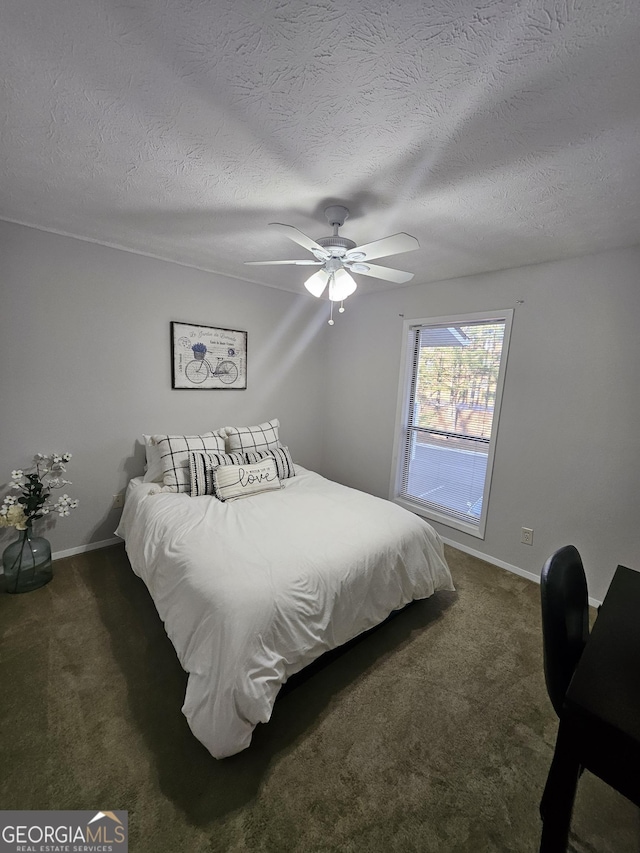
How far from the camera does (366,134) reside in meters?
1.26

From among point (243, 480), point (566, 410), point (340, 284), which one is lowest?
point (243, 480)

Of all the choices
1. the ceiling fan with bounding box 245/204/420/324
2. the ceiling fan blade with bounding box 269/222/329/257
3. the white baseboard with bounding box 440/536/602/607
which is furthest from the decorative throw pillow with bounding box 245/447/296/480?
the ceiling fan blade with bounding box 269/222/329/257

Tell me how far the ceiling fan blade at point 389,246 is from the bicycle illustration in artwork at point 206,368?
71.8 inches

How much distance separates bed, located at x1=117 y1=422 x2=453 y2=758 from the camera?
1.29 m

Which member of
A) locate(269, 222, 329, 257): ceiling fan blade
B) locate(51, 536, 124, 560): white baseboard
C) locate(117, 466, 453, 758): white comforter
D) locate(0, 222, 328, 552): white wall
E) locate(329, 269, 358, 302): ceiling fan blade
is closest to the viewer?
locate(117, 466, 453, 758): white comforter

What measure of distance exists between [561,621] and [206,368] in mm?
3003

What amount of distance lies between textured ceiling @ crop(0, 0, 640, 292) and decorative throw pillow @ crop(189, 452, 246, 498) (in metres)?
1.61

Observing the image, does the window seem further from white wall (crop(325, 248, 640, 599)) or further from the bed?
the bed

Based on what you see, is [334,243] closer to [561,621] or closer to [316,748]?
[561,621]

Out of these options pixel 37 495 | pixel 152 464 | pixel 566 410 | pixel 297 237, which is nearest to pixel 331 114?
pixel 297 237

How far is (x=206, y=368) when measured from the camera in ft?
10.4

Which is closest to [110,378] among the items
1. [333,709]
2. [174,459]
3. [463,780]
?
[174,459]

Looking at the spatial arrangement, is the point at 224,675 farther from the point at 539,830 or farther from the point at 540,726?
the point at 540,726

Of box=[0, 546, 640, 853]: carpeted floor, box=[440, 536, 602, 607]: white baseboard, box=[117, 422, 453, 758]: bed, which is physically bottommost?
box=[0, 546, 640, 853]: carpeted floor
